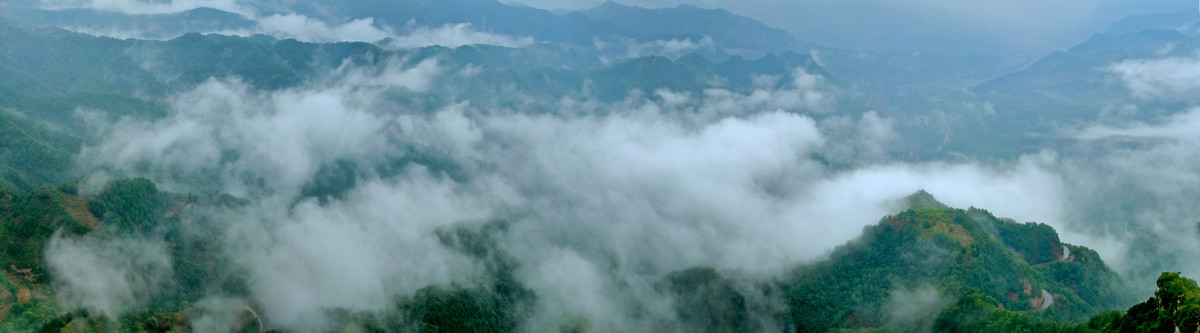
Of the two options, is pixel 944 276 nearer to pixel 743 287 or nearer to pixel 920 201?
pixel 743 287

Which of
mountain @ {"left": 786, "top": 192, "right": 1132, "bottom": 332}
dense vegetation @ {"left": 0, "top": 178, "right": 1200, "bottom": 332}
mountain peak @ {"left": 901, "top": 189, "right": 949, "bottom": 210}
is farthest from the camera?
mountain peak @ {"left": 901, "top": 189, "right": 949, "bottom": 210}

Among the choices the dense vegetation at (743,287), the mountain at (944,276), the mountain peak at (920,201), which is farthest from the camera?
the mountain peak at (920,201)

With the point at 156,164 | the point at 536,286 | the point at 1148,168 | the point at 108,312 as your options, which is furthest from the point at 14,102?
the point at 1148,168

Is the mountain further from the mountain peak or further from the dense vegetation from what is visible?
the mountain peak

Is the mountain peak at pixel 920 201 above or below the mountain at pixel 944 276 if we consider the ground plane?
above

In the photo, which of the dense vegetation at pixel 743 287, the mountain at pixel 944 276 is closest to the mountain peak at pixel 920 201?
the dense vegetation at pixel 743 287

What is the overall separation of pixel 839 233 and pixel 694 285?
128 ft

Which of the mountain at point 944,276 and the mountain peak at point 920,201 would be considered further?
the mountain peak at point 920,201

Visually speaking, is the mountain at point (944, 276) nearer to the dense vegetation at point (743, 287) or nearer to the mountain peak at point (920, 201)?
the dense vegetation at point (743, 287)

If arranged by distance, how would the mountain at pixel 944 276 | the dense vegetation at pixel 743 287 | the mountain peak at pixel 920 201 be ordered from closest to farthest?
the dense vegetation at pixel 743 287, the mountain at pixel 944 276, the mountain peak at pixel 920 201

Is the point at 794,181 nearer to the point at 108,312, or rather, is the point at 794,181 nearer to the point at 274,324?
the point at 274,324

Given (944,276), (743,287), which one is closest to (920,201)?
(944,276)

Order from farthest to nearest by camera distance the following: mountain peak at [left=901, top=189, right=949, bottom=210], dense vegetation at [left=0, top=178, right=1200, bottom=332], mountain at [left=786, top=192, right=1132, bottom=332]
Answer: mountain peak at [left=901, top=189, right=949, bottom=210]
mountain at [left=786, top=192, right=1132, bottom=332]
dense vegetation at [left=0, top=178, right=1200, bottom=332]

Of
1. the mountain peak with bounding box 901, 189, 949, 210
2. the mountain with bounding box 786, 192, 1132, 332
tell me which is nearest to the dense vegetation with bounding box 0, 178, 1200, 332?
the mountain with bounding box 786, 192, 1132, 332
